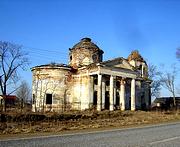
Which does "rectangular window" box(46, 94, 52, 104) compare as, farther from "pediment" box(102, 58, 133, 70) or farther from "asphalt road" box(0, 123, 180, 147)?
"asphalt road" box(0, 123, 180, 147)

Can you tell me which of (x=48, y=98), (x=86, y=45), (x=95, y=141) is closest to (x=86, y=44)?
(x=86, y=45)

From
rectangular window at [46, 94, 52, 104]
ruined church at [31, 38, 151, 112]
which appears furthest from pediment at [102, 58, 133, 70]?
rectangular window at [46, 94, 52, 104]

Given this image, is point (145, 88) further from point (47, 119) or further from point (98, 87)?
point (47, 119)

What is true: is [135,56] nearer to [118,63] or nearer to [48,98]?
[118,63]

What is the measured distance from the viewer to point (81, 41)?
168 feet

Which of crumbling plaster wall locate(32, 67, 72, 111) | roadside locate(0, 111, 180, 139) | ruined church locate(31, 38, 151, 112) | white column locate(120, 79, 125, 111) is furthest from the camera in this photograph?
white column locate(120, 79, 125, 111)

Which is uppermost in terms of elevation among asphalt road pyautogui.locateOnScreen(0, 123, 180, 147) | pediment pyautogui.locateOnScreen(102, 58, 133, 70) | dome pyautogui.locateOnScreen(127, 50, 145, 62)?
dome pyautogui.locateOnScreen(127, 50, 145, 62)

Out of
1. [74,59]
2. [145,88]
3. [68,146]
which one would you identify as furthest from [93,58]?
[68,146]

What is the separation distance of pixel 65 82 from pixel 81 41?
920cm

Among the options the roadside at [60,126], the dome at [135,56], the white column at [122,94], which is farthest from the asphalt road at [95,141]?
the dome at [135,56]

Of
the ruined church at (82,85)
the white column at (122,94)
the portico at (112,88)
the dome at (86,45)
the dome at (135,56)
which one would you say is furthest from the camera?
the dome at (135,56)

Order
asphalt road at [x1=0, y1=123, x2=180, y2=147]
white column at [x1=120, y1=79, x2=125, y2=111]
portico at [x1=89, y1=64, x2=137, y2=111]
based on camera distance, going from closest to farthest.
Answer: asphalt road at [x1=0, y1=123, x2=180, y2=147] < portico at [x1=89, y1=64, x2=137, y2=111] < white column at [x1=120, y1=79, x2=125, y2=111]

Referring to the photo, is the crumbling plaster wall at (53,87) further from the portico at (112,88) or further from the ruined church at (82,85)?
the portico at (112,88)

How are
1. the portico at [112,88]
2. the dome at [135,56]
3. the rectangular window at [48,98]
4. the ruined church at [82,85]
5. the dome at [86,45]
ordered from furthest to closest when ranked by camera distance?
1. the dome at [135,56]
2. the dome at [86,45]
3. the rectangular window at [48,98]
4. the ruined church at [82,85]
5. the portico at [112,88]
